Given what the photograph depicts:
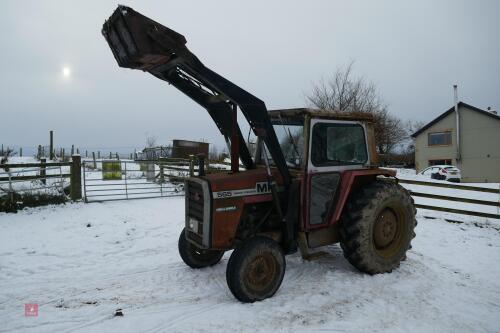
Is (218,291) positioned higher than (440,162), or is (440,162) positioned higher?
(440,162)

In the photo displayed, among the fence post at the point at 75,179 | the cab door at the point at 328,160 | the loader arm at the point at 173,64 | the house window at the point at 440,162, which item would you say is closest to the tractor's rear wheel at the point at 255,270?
the cab door at the point at 328,160

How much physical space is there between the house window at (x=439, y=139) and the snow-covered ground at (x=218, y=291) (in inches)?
842

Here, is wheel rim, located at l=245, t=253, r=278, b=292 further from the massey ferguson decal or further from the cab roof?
the cab roof

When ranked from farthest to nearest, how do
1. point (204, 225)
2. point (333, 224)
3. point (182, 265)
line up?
1. point (182, 265)
2. point (333, 224)
3. point (204, 225)

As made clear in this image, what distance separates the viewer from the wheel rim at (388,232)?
5.12 m

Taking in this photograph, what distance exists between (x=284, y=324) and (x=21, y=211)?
8.41 metres

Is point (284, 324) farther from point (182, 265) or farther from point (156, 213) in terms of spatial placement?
point (156, 213)

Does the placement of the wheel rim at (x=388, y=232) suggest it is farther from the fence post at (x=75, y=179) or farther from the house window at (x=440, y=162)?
the house window at (x=440, y=162)

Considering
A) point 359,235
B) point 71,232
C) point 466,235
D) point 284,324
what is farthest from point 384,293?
point 71,232

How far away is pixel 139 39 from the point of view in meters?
3.68

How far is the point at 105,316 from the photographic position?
386 cm

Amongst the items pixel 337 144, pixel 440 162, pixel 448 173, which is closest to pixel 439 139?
pixel 440 162

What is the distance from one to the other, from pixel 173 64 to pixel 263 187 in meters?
1.86

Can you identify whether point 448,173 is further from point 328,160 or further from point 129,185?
point 328,160
